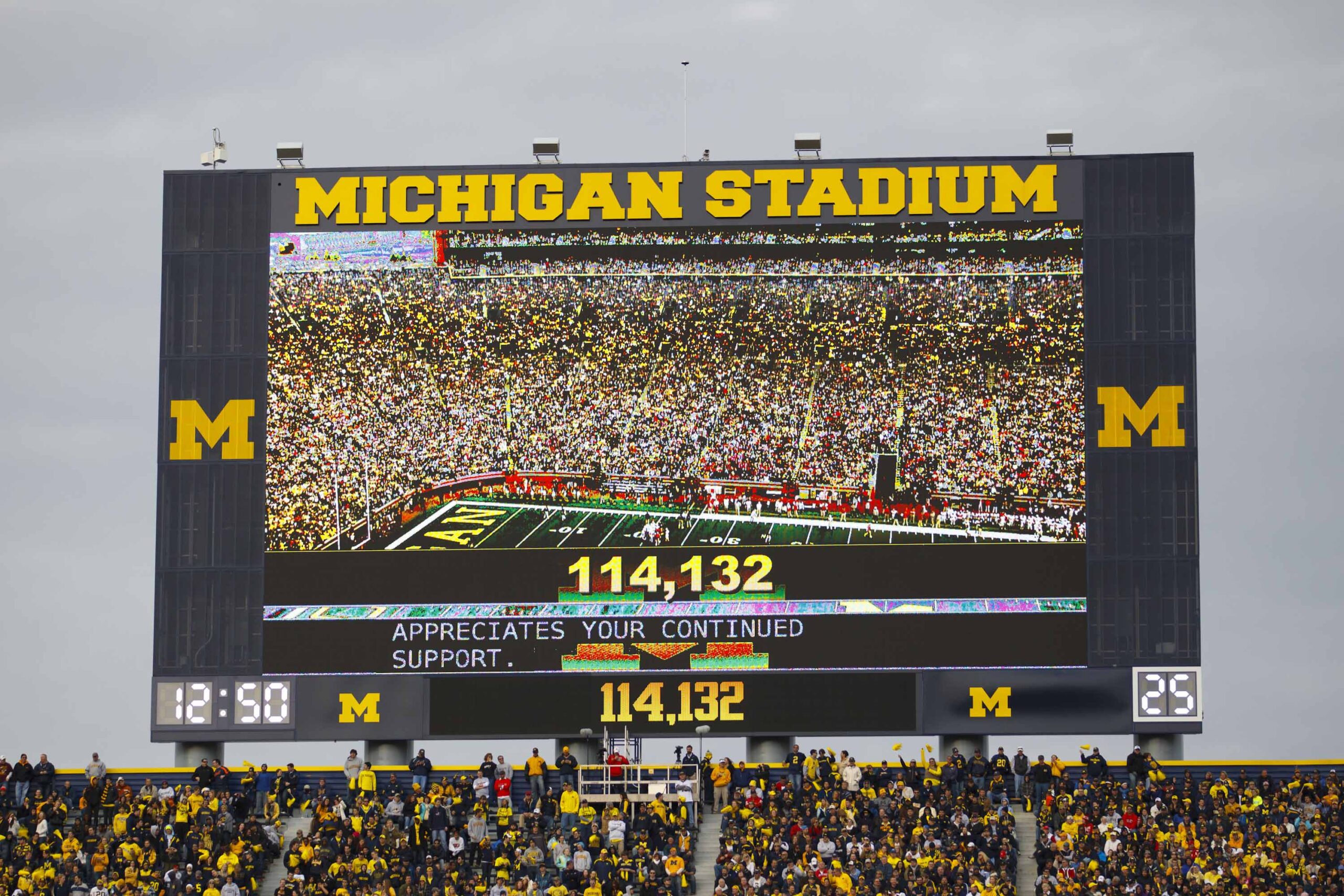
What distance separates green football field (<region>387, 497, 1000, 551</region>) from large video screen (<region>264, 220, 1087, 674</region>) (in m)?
0.03

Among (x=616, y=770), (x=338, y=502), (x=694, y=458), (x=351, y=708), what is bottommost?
(x=616, y=770)

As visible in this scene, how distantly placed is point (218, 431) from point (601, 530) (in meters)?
5.85

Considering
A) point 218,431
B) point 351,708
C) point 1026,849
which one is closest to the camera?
point 1026,849

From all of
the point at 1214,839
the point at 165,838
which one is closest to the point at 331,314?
the point at 165,838

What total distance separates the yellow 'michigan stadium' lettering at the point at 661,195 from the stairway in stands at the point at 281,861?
888 centimetres

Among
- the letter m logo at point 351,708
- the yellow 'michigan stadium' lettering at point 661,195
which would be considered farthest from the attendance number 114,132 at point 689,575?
the yellow 'michigan stadium' lettering at point 661,195

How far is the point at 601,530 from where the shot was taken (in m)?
41.6

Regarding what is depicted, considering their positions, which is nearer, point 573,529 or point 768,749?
point 573,529

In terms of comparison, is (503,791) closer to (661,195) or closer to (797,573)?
(797,573)

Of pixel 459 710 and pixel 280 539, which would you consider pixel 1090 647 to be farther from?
pixel 280 539

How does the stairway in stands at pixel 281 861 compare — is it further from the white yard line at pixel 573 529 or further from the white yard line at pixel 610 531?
the white yard line at pixel 610 531

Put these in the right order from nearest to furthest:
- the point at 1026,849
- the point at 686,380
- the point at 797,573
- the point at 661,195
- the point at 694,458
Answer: the point at 1026,849
the point at 797,573
the point at 694,458
the point at 686,380
the point at 661,195

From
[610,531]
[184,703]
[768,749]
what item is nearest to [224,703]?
[184,703]

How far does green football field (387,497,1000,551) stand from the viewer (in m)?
41.2
